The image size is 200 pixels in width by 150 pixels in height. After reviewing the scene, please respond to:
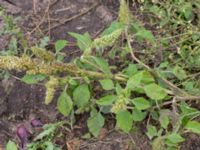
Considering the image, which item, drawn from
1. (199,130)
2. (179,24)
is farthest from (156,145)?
(179,24)

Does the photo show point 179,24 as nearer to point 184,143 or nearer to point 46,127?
point 184,143

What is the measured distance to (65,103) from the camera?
2193mm

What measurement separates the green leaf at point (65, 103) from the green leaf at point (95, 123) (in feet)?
0.42

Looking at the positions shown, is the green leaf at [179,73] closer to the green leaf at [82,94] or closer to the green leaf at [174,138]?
the green leaf at [174,138]

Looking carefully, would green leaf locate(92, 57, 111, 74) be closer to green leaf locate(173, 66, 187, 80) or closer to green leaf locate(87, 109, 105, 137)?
green leaf locate(87, 109, 105, 137)

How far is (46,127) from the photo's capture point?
2.36 m

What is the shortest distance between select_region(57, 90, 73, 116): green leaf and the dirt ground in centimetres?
20

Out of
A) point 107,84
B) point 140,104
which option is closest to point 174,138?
point 140,104

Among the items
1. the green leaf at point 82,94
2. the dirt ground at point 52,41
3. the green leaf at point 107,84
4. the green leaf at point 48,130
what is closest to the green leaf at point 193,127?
the dirt ground at point 52,41

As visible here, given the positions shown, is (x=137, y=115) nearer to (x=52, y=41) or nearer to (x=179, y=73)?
(x=179, y=73)

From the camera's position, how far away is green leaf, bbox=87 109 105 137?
7.45 ft

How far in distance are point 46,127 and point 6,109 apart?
0.27m

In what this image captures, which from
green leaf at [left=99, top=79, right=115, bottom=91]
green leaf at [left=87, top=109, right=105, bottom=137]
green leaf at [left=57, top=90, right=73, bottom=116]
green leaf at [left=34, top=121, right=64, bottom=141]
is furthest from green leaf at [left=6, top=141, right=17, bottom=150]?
green leaf at [left=99, top=79, right=115, bottom=91]

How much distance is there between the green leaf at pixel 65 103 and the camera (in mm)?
2176
